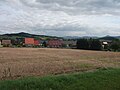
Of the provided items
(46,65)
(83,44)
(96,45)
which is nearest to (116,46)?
(96,45)

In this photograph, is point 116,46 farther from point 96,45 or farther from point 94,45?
point 94,45

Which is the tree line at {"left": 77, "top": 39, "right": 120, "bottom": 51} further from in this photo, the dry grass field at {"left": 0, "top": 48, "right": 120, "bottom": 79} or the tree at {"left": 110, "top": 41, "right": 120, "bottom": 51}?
the dry grass field at {"left": 0, "top": 48, "right": 120, "bottom": 79}

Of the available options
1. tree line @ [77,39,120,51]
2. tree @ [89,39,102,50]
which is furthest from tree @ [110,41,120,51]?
tree @ [89,39,102,50]

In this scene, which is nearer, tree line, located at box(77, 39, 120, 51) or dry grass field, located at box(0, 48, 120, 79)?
dry grass field, located at box(0, 48, 120, 79)

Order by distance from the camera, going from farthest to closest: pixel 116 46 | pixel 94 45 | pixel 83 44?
pixel 83 44, pixel 94 45, pixel 116 46

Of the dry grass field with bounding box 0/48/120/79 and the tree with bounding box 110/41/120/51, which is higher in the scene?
the dry grass field with bounding box 0/48/120/79

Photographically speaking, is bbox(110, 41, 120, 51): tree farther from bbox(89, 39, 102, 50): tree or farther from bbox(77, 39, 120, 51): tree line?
bbox(89, 39, 102, 50): tree

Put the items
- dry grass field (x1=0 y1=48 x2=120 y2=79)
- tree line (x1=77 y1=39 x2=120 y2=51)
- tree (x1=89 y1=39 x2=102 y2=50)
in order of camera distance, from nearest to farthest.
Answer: dry grass field (x1=0 y1=48 x2=120 y2=79) < tree line (x1=77 y1=39 x2=120 y2=51) < tree (x1=89 y1=39 x2=102 y2=50)

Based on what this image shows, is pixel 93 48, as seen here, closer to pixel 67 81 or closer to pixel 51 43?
pixel 51 43

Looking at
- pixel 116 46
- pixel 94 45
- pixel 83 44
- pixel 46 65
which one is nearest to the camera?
pixel 46 65

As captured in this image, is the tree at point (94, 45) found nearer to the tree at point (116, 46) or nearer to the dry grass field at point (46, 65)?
the tree at point (116, 46)

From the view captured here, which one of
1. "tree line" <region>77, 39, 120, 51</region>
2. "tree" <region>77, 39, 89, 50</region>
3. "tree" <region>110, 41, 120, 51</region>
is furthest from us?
"tree" <region>77, 39, 89, 50</region>

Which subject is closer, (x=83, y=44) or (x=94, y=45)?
(x=94, y=45)

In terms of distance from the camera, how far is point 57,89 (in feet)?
37.4
